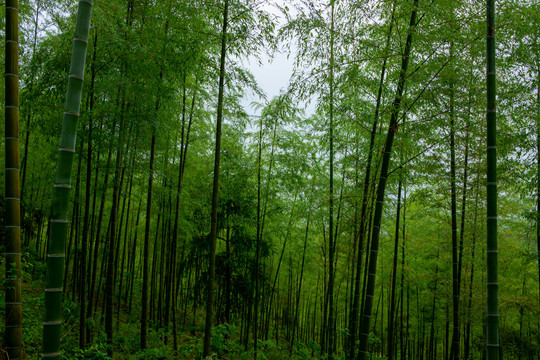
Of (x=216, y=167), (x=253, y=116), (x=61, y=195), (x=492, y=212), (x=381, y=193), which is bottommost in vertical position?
(x=61, y=195)

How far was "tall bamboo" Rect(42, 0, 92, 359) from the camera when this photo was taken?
188 centimetres

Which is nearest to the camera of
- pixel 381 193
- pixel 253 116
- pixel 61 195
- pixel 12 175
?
pixel 61 195

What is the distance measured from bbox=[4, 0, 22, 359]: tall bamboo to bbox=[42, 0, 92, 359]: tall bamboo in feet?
4.31

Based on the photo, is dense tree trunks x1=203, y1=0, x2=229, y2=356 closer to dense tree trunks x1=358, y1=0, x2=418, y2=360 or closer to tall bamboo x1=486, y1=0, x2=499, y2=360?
dense tree trunks x1=358, y1=0, x2=418, y2=360

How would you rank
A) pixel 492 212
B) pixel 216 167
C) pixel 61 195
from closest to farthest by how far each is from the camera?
1. pixel 61 195
2. pixel 492 212
3. pixel 216 167

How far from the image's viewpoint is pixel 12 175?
2.88 meters

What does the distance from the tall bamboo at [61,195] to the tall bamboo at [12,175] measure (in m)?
1.31

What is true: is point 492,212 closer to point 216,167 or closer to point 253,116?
point 216,167

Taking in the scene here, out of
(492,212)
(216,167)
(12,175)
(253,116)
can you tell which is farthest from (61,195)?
(253,116)

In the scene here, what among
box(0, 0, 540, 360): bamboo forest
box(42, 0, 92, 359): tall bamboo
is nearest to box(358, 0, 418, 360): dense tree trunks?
box(0, 0, 540, 360): bamboo forest

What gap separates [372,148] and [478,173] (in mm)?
2999

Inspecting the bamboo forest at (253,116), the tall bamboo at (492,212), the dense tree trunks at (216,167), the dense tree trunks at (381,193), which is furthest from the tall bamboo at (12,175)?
the tall bamboo at (492,212)

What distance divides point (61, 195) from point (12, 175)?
142cm

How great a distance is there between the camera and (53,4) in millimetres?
5352
